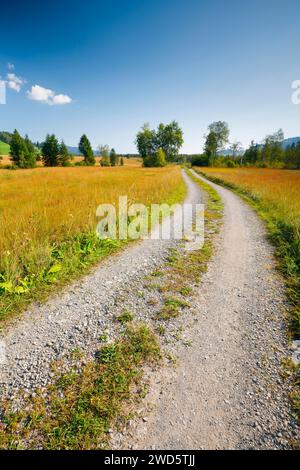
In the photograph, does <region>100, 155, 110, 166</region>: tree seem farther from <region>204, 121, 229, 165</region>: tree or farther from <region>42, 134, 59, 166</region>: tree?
<region>204, 121, 229, 165</region>: tree

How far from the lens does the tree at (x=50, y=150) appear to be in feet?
207

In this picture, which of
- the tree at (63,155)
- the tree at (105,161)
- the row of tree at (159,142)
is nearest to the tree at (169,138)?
the row of tree at (159,142)

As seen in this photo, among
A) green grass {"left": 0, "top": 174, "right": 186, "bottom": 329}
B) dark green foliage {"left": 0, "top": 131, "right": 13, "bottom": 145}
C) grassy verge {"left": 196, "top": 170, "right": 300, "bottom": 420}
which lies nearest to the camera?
grassy verge {"left": 196, "top": 170, "right": 300, "bottom": 420}

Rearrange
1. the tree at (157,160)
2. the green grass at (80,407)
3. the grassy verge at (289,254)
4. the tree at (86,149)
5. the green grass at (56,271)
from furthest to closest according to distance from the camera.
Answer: the tree at (86,149)
the tree at (157,160)
the green grass at (56,271)
the grassy verge at (289,254)
the green grass at (80,407)

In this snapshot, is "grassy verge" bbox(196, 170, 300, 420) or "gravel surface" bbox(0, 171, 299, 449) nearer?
"gravel surface" bbox(0, 171, 299, 449)

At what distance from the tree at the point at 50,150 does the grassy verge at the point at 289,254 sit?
67.3 m

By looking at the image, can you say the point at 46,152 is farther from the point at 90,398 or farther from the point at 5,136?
the point at 5,136

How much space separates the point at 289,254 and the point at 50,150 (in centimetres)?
7235

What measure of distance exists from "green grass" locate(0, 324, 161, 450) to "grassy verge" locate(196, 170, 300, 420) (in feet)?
6.04

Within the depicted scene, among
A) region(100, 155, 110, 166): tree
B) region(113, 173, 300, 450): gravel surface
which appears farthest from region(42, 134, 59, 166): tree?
region(113, 173, 300, 450): gravel surface

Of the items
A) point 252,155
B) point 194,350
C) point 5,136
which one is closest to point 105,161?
point 252,155

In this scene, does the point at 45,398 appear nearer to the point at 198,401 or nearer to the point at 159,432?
the point at 159,432

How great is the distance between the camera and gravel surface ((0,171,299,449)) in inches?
84.7

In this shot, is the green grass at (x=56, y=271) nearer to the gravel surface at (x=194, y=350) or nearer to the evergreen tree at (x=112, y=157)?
the gravel surface at (x=194, y=350)
